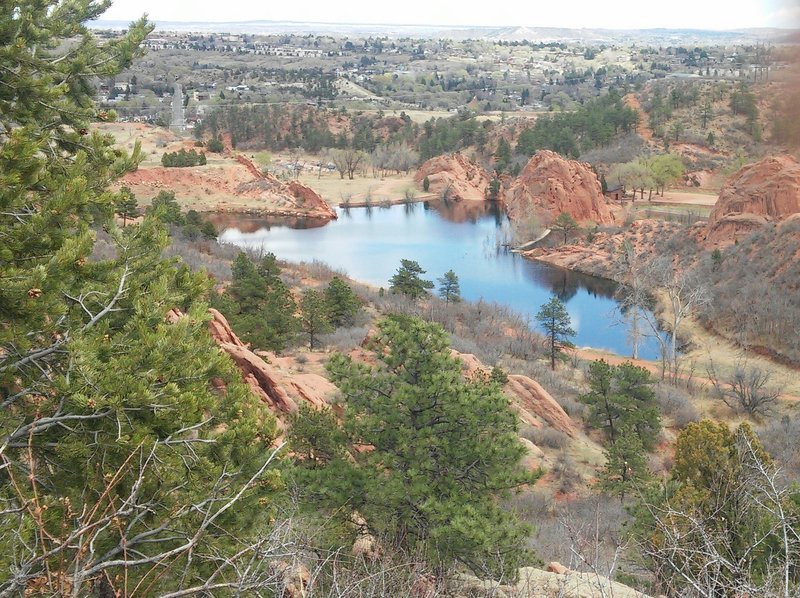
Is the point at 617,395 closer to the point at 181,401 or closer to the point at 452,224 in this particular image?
the point at 181,401

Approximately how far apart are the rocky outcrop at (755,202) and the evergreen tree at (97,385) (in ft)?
116

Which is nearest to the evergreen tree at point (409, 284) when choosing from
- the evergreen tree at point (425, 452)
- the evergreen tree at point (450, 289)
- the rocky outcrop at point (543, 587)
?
the evergreen tree at point (450, 289)

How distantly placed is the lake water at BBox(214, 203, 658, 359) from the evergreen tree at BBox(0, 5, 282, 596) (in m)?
25.8

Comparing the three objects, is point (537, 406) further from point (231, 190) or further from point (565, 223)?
point (231, 190)

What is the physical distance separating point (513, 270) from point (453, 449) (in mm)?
33509

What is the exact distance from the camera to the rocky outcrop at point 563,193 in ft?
155

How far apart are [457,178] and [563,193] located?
1626 centimetres

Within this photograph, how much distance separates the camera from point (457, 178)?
61.8m

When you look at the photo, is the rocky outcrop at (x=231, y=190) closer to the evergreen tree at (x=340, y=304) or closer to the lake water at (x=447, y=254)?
the lake water at (x=447, y=254)

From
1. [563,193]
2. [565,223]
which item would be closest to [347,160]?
[563,193]

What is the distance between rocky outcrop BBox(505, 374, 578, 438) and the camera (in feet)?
54.9

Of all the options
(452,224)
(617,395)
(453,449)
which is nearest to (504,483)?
(453,449)

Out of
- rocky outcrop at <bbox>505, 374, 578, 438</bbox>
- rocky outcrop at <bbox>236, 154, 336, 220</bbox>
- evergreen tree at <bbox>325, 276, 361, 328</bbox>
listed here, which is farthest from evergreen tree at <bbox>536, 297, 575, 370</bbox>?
rocky outcrop at <bbox>236, 154, 336, 220</bbox>

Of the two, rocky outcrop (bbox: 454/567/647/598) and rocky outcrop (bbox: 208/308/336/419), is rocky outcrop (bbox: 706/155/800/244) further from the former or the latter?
rocky outcrop (bbox: 454/567/647/598)
